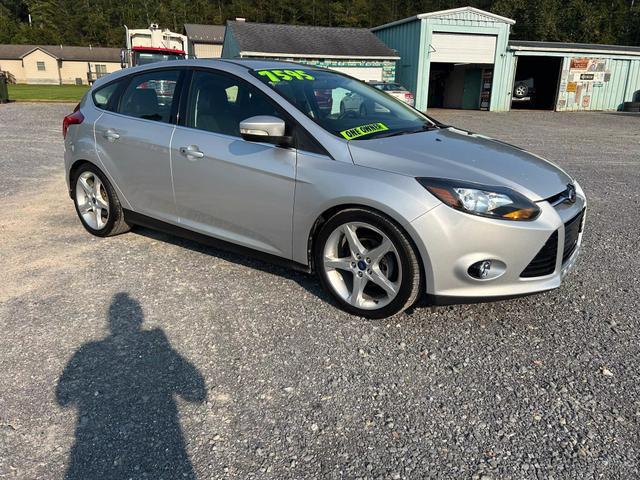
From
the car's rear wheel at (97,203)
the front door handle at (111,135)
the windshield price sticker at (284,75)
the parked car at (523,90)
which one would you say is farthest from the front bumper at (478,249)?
the parked car at (523,90)

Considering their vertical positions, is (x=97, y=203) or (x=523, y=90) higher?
(x=523, y=90)

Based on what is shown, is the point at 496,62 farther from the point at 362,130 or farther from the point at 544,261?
the point at 544,261

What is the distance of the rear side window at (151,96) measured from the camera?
13.8 feet

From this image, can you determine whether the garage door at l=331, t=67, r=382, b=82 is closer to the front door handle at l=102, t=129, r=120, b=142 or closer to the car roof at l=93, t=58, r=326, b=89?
the car roof at l=93, t=58, r=326, b=89

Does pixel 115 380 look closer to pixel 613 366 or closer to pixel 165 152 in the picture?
pixel 165 152

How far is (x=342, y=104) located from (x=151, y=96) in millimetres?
1691

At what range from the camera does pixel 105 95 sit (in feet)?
15.7

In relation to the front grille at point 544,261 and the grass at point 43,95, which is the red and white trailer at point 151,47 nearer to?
the grass at point 43,95

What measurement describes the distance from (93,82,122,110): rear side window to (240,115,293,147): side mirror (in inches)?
76.3

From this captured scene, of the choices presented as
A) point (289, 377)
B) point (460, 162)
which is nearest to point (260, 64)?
point (460, 162)

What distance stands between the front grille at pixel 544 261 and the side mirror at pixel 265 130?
170cm

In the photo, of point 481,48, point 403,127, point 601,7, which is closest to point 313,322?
point 403,127

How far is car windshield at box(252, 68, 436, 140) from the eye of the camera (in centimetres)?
358

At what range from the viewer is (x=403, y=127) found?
3959 mm
